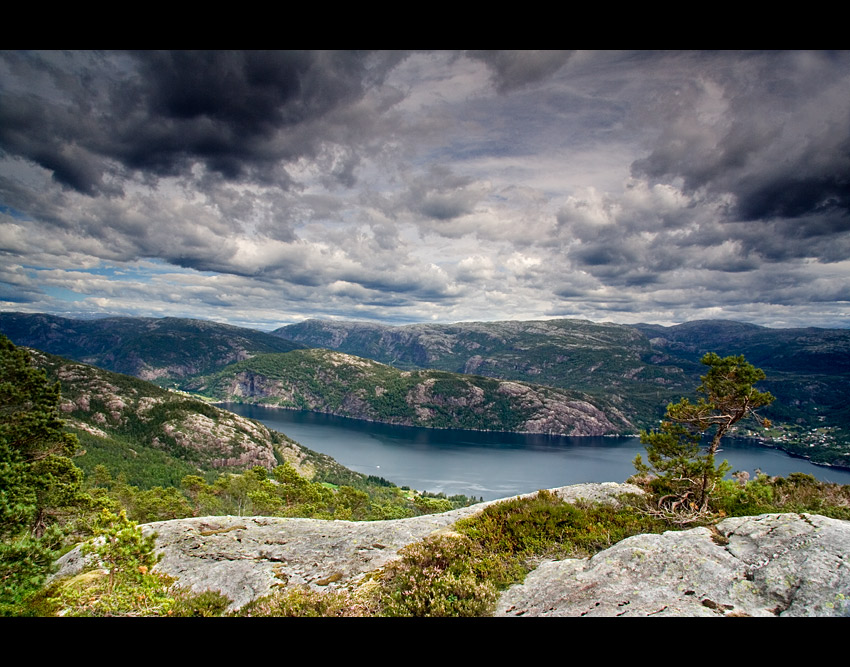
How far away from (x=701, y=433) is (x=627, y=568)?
7418mm

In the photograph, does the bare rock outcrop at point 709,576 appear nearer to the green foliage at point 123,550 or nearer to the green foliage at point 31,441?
the green foliage at point 123,550

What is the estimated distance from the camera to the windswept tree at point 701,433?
37.0 feet

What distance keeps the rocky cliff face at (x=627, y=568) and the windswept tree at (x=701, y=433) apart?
245cm

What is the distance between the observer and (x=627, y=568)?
7215mm

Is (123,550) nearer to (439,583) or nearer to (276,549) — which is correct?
(276,549)

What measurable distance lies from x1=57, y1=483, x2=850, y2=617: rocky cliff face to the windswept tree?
2.45 metres

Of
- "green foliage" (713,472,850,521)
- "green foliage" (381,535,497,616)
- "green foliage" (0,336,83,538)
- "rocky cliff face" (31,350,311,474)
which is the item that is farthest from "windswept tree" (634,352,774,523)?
"rocky cliff face" (31,350,311,474)

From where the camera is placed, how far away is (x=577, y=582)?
283 inches

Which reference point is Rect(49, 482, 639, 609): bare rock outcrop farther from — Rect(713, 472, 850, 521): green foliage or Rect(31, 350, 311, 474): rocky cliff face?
Rect(31, 350, 311, 474): rocky cliff face

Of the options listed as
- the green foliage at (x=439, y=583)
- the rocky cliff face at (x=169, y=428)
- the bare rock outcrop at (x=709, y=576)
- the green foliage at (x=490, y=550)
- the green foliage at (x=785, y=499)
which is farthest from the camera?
the rocky cliff face at (x=169, y=428)

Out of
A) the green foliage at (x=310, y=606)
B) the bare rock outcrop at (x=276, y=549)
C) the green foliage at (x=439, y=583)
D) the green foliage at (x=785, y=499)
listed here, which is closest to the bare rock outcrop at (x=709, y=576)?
the green foliage at (x=439, y=583)
